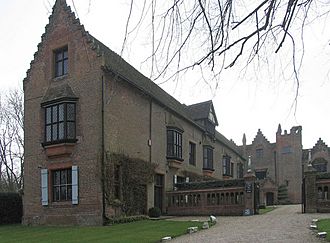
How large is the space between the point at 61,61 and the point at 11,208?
1006cm

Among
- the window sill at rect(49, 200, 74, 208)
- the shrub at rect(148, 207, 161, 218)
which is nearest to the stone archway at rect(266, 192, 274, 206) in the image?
the shrub at rect(148, 207, 161, 218)

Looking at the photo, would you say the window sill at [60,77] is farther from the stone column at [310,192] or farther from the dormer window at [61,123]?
the stone column at [310,192]

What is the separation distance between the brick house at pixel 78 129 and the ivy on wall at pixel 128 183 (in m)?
0.11

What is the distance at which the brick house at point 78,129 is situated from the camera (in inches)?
914

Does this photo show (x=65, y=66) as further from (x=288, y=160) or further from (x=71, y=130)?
(x=288, y=160)

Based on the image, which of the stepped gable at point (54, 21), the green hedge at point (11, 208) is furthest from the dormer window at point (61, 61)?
the green hedge at point (11, 208)

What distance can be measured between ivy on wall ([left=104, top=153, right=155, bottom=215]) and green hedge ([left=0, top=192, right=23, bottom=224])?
27.4 feet

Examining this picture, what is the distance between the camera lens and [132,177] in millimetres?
25484

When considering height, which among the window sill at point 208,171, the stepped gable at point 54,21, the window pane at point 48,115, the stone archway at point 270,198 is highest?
the stepped gable at point 54,21

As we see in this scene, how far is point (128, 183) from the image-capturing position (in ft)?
82.7

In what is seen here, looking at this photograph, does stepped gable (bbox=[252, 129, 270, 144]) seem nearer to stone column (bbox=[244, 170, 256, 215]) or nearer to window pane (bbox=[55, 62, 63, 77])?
stone column (bbox=[244, 170, 256, 215])

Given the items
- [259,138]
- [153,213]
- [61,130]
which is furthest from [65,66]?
[259,138]

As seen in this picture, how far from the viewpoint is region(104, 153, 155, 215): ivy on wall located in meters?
23.4

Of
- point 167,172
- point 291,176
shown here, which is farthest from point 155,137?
point 291,176
